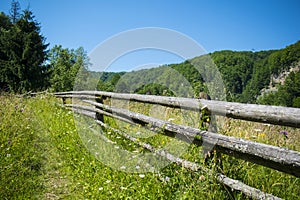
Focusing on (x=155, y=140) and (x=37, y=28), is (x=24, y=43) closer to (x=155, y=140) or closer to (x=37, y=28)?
(x=37, y=28)

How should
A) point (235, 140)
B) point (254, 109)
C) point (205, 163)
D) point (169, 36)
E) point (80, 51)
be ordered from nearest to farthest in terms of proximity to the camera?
point (254, 109) < point (235, 140) < point (205, 163) < point (169, 36) < point (80, 51)

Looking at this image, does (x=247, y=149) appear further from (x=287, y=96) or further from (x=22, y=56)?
(x=287, y=96)

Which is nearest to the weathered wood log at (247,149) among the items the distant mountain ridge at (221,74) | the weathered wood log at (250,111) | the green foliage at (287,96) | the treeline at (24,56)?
the weathered wood log at (250,111)

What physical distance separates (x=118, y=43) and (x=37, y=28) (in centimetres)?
2435

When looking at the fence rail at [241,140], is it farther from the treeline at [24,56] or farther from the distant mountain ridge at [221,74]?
the treeline at [24,56]

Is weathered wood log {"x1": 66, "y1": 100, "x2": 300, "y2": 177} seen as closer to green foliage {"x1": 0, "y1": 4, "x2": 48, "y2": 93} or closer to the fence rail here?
the fence rail

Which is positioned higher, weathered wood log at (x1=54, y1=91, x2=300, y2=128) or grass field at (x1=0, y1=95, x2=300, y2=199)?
weathered wood log at (x1=54, y1=91, x2=300, y2=128)

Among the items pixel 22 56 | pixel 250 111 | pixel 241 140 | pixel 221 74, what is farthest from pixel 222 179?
pixel 22 56

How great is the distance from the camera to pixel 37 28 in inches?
1014

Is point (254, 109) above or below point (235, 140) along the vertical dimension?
above

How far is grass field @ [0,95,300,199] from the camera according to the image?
2033 mm

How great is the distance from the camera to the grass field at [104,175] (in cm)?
203

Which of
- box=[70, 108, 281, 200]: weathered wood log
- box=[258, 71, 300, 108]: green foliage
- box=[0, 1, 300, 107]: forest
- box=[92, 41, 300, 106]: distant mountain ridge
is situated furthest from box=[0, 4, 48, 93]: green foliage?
box=[258, 71, 300, 108]: green foliage

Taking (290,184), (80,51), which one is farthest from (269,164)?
(80,51)
